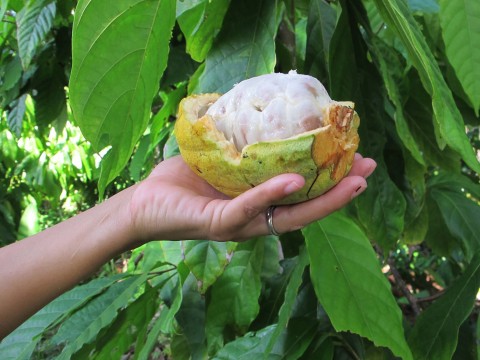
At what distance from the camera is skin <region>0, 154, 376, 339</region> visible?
43cm

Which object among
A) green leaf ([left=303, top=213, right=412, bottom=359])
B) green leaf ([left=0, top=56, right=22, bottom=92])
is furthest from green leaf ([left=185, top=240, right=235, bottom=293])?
green leaf ([left=0, top=56, right=22, bottom=92])

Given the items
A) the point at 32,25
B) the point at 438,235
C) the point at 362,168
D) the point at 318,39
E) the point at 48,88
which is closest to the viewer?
the point at 362,168

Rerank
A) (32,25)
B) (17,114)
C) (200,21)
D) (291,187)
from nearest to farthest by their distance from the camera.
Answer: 1. (291,187)
2. (200,21)
3. (32,25)
4. (17,114)

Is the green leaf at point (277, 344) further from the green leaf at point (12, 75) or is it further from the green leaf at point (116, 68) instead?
the green leaf at point (12, 75)

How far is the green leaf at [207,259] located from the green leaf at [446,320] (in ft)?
0.84

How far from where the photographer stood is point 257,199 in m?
0.39

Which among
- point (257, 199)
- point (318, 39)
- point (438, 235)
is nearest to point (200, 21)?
point (318, 39)

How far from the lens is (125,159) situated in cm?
47

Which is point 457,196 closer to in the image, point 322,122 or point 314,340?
point 314,340

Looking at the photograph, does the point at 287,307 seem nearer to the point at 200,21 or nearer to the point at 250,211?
the point at 250,211

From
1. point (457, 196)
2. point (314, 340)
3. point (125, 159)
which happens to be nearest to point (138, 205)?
point (125, 159)

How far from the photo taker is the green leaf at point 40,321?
71cm

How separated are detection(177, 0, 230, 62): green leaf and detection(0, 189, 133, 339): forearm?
0.19m

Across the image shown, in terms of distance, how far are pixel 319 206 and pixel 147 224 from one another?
0.17m
